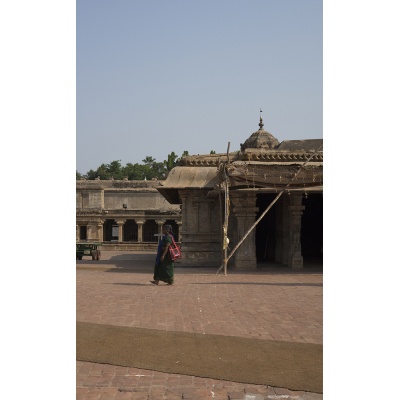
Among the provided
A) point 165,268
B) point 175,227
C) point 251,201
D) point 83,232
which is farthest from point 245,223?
point 83,232

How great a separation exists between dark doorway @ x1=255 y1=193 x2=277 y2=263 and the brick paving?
20.4 feet

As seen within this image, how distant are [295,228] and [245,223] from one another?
1.54 meters

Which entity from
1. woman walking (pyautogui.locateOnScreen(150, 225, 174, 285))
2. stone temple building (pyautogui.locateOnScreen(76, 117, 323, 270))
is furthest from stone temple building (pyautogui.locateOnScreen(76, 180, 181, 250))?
woman walking (pyautogui.locateOnScreen(150, 225, 174, 285))

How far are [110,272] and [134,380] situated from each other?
11149 millimetres

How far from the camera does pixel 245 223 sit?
16141mm

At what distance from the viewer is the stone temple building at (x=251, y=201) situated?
607 inches

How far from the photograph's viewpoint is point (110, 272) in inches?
613

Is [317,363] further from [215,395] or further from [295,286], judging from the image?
[295,286]

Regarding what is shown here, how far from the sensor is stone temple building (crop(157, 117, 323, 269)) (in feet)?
50.6

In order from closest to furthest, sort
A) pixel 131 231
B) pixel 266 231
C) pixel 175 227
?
1. pixel 266 231
2. pixel 175 227
3. pixel 131 231

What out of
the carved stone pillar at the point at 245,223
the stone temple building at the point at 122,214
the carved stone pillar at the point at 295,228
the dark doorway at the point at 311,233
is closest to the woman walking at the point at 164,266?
the carved stone pillar at the point at 245,223

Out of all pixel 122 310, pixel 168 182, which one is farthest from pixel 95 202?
pixel 122 310

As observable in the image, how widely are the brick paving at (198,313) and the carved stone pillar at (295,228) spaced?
4.11ft

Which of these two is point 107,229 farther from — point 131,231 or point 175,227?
point 175,227
